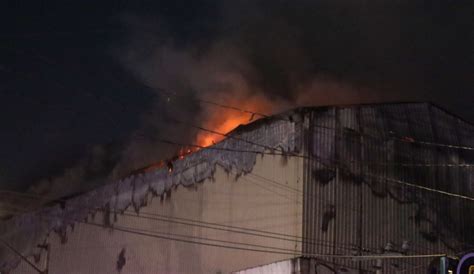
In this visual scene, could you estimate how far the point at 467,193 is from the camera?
78.0 feet

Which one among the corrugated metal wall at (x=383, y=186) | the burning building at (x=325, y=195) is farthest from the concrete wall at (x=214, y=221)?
the corrugated metal wall at (x=383, y=186)

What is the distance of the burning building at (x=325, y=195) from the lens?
67.3 ft

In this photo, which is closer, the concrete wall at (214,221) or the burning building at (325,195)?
the burning building at (325,195)

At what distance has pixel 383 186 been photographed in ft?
71.2

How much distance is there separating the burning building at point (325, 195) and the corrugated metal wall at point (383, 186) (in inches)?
1.3

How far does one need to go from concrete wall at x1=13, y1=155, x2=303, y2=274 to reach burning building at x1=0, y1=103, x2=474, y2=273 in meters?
0.04

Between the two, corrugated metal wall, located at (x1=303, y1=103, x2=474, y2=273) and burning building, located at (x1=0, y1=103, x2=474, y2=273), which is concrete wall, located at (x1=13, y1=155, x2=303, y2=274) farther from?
corrugated metal wall, located at (x1=303, y1=103, x2=474, y2=273)

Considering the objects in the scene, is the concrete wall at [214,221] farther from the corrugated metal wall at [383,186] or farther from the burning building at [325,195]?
the corrugated metal wall at [383,186]

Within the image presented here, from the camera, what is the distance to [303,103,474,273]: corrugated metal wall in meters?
20.6

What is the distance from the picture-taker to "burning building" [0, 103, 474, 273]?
20516mm

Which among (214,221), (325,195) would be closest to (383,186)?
(325,195)

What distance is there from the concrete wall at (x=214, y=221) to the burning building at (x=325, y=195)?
1.4 inches

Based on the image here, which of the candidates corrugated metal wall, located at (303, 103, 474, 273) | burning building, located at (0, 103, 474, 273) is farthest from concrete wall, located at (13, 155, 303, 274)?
corrugated metal wall, located at (303, 103, 474, 273)

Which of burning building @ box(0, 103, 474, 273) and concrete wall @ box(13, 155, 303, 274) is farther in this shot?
concrete wall @ box(13, 155, 303, 274)
